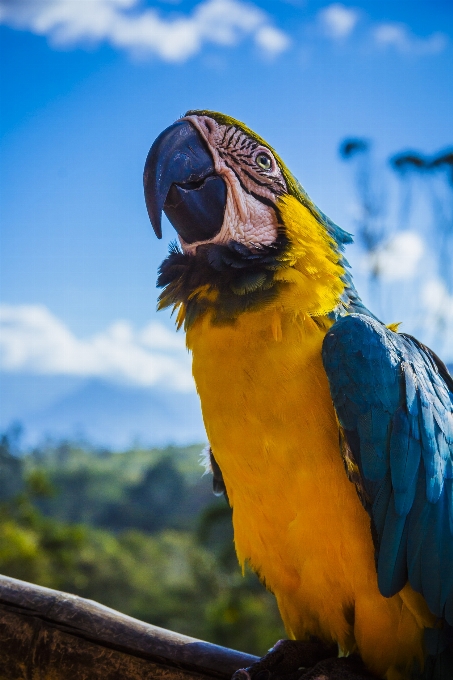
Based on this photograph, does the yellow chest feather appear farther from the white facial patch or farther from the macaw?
the white facial patch

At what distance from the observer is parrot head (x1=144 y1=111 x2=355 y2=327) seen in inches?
67.4

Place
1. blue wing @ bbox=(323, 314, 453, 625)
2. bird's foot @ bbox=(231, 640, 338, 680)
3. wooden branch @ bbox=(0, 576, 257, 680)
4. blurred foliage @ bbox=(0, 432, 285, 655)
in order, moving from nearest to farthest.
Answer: blue wing @ bbox=(323, 314, 453, 625)
wooden branch @ bbox=(0, 576, 257, 680)
bird's foot @ bbox=(231, 640, 338, 680)
blurred foliage @ bbox=(0, 432, 285, 655)

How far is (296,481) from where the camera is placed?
164 centimetres

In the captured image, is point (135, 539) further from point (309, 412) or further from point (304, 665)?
point (309, 412)

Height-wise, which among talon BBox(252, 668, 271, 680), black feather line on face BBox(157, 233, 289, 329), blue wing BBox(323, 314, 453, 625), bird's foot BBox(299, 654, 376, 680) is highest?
black feather line on face BBox(157, 233, 289, 329)

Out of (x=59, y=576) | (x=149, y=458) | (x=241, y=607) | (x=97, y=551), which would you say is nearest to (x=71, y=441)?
(x=149, y=458)

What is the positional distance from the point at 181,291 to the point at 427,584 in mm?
1012

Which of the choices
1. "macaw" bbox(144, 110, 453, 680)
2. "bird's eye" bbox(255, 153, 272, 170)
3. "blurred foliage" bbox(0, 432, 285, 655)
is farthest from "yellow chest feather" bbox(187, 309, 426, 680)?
"blurred foliage" bbox(0, 432, 285, 655)

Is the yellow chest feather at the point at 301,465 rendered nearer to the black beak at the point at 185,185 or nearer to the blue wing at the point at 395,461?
the blue wing at the point at 395,461

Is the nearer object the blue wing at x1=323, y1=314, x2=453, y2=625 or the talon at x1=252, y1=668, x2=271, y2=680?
the blue wing at x1=323, y1=314, x2=453, y2=625

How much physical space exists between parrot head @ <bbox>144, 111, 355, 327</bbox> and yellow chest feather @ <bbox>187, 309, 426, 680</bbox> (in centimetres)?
9

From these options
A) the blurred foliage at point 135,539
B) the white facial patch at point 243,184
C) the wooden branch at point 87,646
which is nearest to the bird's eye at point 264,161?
the white facial patch at point 243,184

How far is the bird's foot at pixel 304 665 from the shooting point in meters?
1.70

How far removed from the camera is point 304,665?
188 cm
